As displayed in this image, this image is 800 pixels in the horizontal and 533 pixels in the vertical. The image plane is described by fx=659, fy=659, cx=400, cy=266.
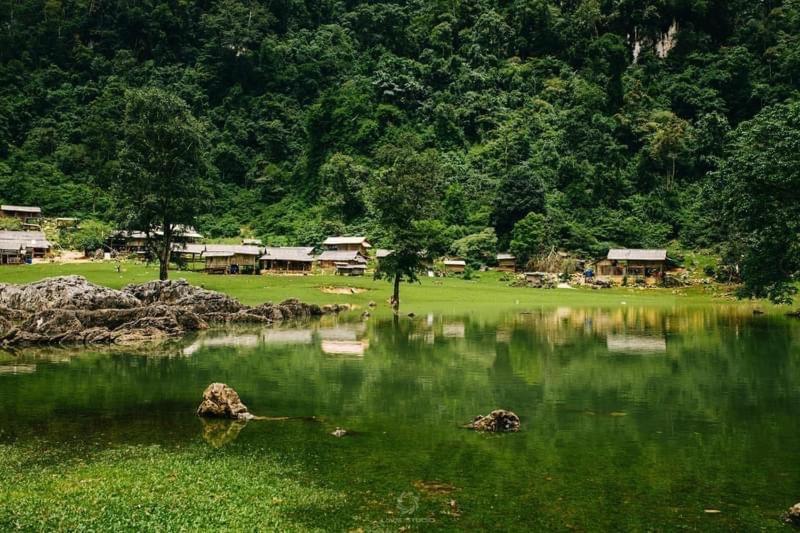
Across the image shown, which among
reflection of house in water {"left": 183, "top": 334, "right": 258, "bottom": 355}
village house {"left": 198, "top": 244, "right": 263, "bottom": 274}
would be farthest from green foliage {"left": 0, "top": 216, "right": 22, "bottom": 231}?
reflection of house in water {"left": 183, "top": 334, "right": 258, "bottom": 355}

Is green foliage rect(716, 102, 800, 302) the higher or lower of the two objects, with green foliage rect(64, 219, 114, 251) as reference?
higher

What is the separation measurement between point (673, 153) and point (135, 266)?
110601 millimetres

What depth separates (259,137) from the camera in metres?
180

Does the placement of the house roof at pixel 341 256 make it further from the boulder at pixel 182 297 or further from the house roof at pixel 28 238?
the boulder at pixel 182 297

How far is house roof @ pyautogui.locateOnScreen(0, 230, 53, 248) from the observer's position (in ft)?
343

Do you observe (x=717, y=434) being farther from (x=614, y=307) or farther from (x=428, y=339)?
(x=614, y=307)

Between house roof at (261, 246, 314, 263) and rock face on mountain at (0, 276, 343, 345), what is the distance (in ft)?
161

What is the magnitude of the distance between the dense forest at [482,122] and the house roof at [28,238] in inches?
952

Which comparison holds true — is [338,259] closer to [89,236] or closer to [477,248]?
[477,248]

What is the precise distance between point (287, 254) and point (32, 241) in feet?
133

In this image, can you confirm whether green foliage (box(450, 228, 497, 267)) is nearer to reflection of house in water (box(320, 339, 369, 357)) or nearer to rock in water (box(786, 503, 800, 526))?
reflection of house in water (box(320, 339, 369, 357))

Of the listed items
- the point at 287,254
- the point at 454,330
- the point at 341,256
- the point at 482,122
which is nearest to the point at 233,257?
the point at 287,254

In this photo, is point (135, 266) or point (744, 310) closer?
point (744, 310)

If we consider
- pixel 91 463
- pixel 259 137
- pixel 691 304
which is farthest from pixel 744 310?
pixel 259 137
